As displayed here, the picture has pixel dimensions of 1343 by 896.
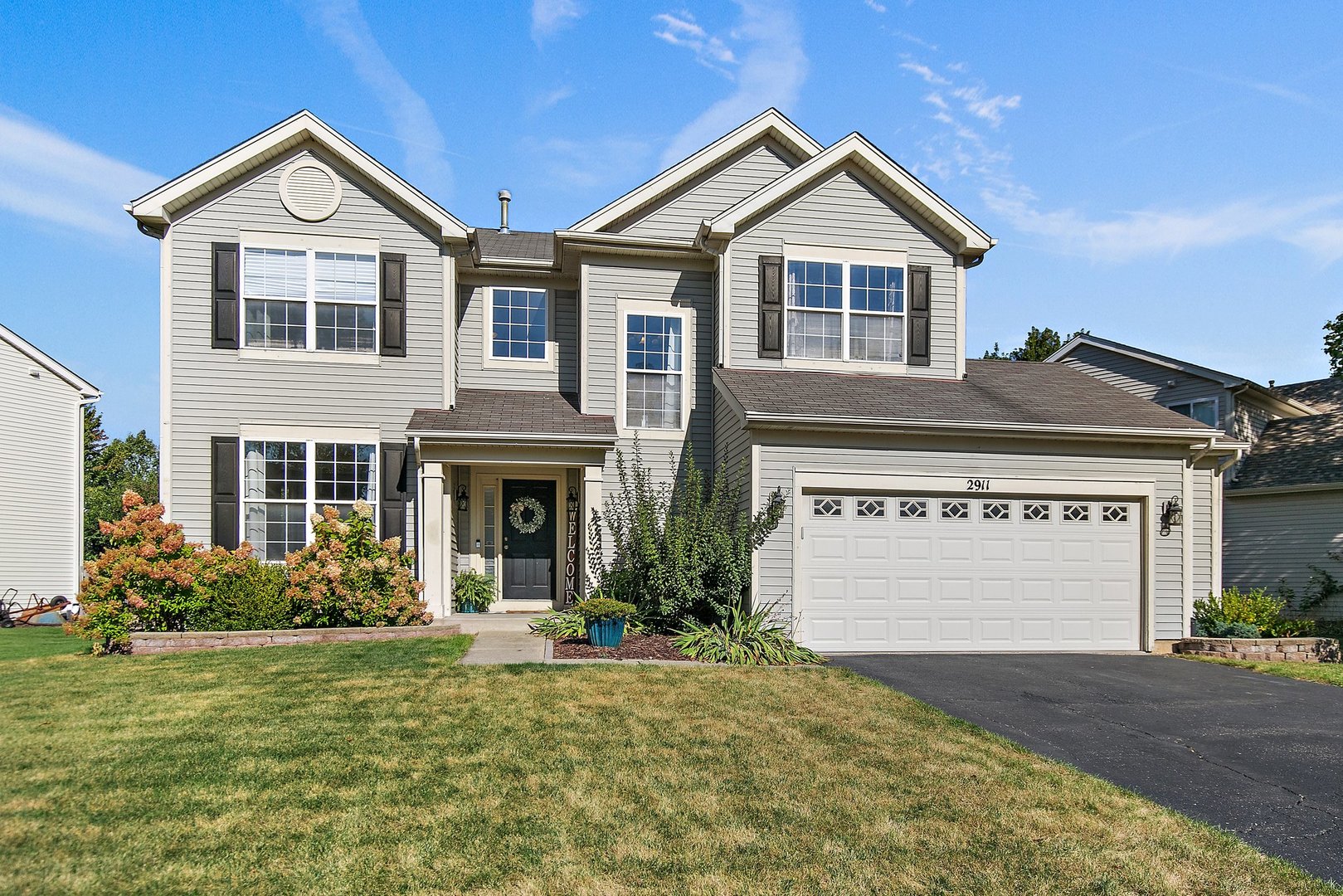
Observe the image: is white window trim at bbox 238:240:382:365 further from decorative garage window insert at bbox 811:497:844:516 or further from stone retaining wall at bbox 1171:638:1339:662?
stone retaining wall at bbox 1171:638:1339:662

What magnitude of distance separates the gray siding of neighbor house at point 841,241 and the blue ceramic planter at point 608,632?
486 centimetres

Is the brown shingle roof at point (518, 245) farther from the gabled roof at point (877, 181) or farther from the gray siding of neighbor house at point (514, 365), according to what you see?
the gabled roof at point (877, 181)

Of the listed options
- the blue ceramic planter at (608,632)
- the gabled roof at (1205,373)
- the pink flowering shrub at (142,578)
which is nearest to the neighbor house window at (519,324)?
the pink flowering shrub at (142,578)

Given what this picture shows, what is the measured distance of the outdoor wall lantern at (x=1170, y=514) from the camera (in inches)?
469

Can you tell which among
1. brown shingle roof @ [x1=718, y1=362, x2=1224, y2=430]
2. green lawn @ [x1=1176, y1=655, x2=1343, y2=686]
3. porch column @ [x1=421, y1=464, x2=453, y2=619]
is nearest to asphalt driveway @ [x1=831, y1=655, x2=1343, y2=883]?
green lawn @ [x1=1176, y1=655, x2=1343, y2=686]

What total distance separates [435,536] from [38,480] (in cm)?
1140

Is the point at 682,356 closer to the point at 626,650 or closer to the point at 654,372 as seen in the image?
the point at 654,372

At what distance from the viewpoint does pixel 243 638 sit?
34.1 feet

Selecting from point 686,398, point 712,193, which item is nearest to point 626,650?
point 686,398

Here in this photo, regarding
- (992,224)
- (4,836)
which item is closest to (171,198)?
(4,836)

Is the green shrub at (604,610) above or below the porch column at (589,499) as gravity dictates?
below

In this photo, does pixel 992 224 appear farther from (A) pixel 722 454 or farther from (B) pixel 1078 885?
(B) pixel 1078 885

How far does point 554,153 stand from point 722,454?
17.5ft

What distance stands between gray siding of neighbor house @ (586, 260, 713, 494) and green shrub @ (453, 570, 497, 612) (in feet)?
10.3
